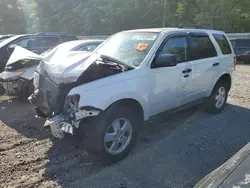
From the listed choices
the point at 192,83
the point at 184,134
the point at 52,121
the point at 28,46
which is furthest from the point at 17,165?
the point at 28,46

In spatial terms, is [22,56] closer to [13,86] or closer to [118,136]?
[13,86]

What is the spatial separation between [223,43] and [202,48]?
963 millimetres

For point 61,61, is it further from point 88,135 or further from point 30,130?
point 30,130

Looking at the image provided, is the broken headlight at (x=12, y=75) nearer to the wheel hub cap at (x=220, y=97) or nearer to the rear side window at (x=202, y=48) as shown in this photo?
the rear side window at (x=202, y=48)

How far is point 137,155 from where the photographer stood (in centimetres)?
383

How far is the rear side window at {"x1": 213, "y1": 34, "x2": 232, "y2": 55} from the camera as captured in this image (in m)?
5.68

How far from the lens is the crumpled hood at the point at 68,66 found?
134 inches

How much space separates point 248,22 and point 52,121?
92.1 feet

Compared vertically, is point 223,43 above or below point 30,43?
above

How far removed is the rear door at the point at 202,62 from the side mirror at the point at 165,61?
1.05m

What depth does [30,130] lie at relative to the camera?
474cm

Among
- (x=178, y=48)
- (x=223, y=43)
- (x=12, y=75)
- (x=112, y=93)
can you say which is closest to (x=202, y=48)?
(x=178, y=48)

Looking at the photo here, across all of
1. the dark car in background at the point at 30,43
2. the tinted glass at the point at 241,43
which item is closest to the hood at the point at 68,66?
the dark car in background at the point at 30,43

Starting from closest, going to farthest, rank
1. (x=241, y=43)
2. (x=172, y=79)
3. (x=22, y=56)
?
(x=172, y=79), (x=22, y=56), (x=241, y=43)
